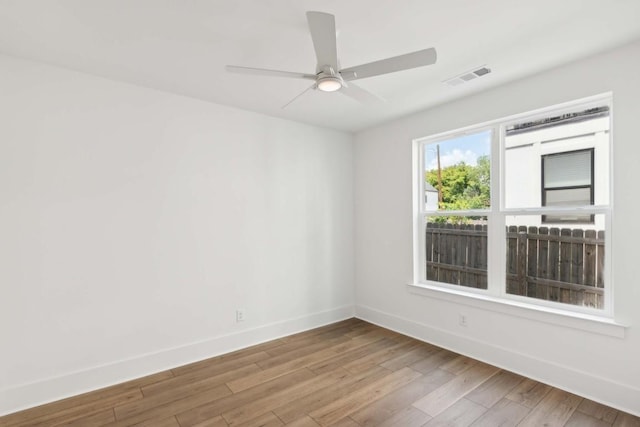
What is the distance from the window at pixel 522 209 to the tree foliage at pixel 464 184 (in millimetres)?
10

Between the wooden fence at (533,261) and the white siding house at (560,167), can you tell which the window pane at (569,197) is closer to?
the white siding house at (560,167)

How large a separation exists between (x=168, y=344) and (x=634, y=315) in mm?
3746

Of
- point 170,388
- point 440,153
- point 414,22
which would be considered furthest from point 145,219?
point 440,153

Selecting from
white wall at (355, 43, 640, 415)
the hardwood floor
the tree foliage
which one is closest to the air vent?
white wall at (355, 43, 640, 415)

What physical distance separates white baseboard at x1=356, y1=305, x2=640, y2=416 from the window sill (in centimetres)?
34

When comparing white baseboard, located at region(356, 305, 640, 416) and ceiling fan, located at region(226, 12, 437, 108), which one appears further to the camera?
white baseboard, located at region(356, 305, 640, 416)

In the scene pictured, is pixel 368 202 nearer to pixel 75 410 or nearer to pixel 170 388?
pixel 170 388

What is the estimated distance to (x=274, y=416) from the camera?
2.22 metres

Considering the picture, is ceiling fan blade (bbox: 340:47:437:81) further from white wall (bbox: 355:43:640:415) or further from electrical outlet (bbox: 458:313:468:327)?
electrical outlet (bbox: 458:313:468:327)

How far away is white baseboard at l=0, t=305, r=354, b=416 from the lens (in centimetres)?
230

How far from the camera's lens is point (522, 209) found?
9.47 feet

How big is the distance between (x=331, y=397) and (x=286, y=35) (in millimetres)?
2664

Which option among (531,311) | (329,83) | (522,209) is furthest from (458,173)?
(329,83)

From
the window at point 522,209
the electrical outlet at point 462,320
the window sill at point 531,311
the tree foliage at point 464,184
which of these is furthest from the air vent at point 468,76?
the electrical outlet at point 462,320
